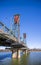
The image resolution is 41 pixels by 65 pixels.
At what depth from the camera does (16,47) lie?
226 feet

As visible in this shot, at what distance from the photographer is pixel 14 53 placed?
228 feet

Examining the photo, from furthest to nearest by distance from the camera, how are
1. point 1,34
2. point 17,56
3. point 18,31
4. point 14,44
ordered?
point 18,31 → point 17,56 → point 14,44 → point 1,34

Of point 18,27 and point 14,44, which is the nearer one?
point 14,44

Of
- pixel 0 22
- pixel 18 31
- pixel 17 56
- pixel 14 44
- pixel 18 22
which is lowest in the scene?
pixel 17 56

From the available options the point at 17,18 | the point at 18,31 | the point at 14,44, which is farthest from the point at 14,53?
the point at 17,18

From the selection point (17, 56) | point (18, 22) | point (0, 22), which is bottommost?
point (17, 56)

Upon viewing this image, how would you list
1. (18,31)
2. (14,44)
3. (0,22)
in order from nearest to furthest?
(0,22) < (14,44) < (18,31)

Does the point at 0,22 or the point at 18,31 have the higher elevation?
the point at 18,31

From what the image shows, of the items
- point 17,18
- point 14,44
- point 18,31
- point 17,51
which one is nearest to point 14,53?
point 17,51

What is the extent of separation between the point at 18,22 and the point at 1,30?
157 ft

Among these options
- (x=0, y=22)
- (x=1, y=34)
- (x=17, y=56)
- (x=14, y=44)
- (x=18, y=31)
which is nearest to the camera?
(x=1, y=34)

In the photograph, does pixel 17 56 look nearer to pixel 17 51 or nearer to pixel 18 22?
pixel 17 51

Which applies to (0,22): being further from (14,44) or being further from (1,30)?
(14,44)

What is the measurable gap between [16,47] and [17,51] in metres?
2.14
